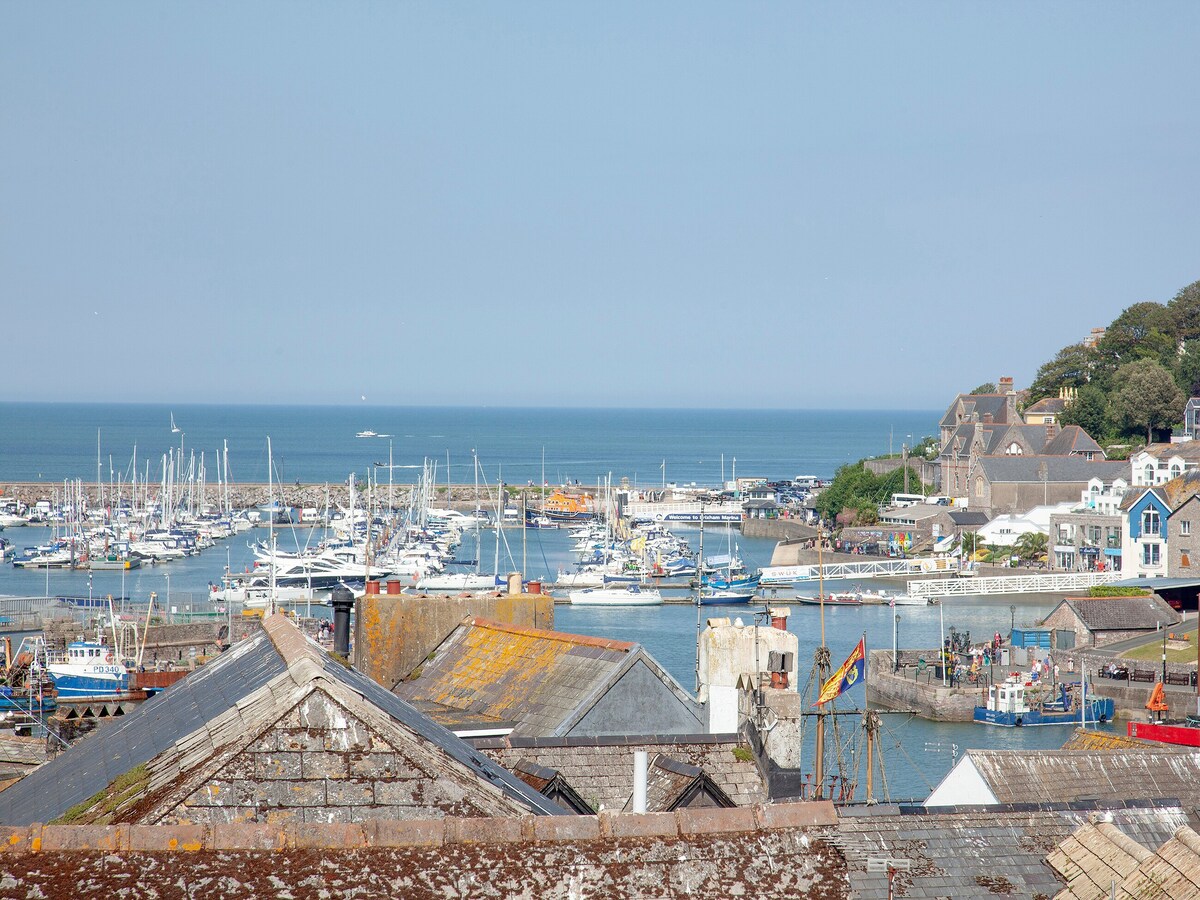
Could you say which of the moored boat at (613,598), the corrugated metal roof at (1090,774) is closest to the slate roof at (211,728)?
the corrugated metal roof at (1090,774)

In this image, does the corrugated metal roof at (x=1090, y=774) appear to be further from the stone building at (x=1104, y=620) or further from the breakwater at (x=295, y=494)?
the breakwater at (x=295, y=494)

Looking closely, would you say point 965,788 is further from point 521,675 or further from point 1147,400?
point 1147,400

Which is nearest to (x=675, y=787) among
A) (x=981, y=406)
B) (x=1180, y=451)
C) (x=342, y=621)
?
(x=342, y=621)

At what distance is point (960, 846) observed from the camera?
7.95 meters

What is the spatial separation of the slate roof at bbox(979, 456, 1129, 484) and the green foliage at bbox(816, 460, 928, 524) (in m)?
9.89

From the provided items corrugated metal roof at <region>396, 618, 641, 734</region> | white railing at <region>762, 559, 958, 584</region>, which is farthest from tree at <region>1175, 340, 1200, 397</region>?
corrugated metal roof at <region>396, 618, 641, 734</region>

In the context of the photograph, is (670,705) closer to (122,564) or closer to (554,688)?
(554,688)

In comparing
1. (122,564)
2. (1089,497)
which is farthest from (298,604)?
(1089,497)

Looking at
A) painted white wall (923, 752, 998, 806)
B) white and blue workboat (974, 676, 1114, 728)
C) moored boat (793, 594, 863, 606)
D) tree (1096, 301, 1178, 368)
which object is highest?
tree (1096, 301, 1178, 368)

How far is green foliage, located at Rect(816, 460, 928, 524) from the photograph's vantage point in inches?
4058

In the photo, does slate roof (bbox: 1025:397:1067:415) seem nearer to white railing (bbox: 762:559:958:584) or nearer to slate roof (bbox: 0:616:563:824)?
white railing (bbox: 762:559:958:584)

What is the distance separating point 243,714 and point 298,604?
64593 millimetres

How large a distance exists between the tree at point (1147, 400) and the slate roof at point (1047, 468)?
7575 millimetres

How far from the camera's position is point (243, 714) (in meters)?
6.52
